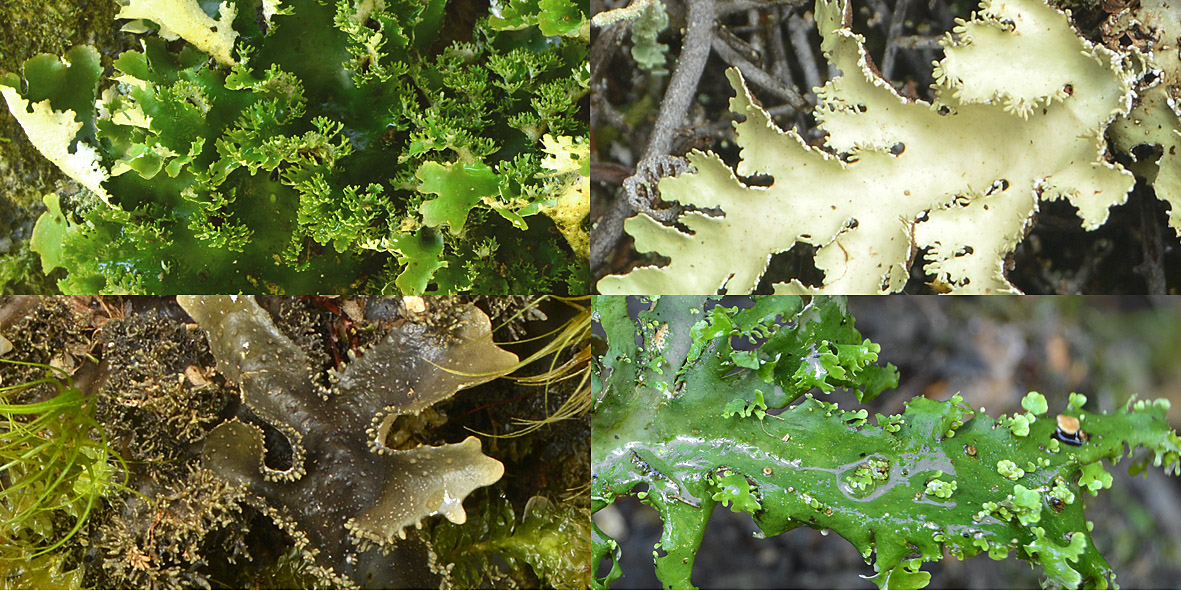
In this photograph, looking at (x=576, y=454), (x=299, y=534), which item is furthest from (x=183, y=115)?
(x=576, y=454)

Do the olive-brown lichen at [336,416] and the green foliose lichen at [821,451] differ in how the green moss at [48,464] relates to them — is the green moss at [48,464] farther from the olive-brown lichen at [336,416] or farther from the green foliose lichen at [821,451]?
the green foliose lichen at [821,451]

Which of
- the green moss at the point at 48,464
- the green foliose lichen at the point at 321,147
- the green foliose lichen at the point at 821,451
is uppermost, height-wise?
the green foliose lichen at the point at 321,147

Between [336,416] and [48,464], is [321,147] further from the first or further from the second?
[48,464]

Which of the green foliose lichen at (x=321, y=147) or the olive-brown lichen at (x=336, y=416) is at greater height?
the green foliose lichen at (x=321, y=147)

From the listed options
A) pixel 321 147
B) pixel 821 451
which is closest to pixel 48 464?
pixel 321 147

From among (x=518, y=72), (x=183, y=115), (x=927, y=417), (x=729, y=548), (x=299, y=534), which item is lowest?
(x=729, y=548)

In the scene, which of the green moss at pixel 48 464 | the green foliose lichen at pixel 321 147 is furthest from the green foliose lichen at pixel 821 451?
the green moss at pixel 48 464

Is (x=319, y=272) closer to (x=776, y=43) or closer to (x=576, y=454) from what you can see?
(x=576, y=454)
